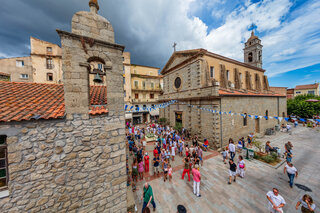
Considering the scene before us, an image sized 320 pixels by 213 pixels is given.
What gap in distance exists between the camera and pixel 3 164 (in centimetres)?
318

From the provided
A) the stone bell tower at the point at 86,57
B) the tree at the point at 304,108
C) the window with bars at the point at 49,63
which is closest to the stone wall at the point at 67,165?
the stone bell tower at the point at 86,57

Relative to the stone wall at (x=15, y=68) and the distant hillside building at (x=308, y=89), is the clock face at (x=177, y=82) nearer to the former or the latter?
the stone wall at (x=15, y=68)

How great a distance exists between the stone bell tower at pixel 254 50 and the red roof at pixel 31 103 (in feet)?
101

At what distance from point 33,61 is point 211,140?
92.2ft

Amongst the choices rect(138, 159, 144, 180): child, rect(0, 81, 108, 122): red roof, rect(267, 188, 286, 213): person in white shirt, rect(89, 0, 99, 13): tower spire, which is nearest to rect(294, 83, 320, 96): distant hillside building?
rect(267, 188, 286, 213): person in white shirt

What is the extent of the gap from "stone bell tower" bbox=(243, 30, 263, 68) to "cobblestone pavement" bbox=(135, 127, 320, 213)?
21861 millimetres

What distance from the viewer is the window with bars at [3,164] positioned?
3093 millimetres

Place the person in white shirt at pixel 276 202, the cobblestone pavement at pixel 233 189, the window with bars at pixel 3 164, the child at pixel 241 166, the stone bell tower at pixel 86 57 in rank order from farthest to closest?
1. the child at pixel 241 166
2. the cobblestone pavement at pixel 233 189
3. the person in white shirt at pixel 276 202
4. the stone bell tower at pixel 86 57
5. the window with bars at pixel 3 164

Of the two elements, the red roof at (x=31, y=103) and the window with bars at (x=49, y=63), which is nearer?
the red roof at (x=31, y=103)

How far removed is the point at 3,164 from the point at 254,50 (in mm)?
34030

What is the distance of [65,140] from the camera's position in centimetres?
349

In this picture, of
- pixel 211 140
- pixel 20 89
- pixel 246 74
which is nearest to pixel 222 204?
pixel 211 140

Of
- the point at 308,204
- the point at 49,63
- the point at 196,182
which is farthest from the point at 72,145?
the point at 49,63

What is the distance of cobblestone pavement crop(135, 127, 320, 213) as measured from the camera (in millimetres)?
4899
